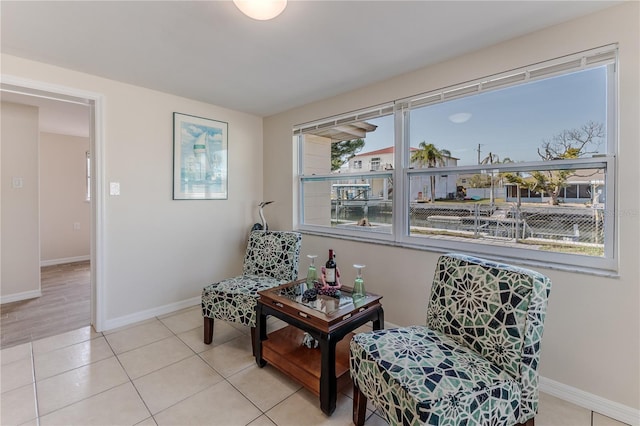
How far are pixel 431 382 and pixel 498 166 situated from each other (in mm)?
1653

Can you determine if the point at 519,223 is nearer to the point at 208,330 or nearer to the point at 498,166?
the point at 498,166

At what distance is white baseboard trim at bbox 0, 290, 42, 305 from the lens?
3.31 metres

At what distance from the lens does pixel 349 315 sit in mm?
1842

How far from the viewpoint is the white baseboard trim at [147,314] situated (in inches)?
107

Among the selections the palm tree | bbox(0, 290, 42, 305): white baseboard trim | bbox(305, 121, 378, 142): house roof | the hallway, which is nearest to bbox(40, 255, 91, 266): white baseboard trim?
the hallway

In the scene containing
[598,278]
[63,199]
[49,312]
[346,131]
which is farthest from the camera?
[63,199]

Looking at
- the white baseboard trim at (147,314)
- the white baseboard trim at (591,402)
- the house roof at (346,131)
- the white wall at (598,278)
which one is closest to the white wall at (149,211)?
the white baseboard trim at (147,314)

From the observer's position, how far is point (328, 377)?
1666mm

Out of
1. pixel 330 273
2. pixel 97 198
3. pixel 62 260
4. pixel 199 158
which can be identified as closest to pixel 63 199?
pixel 62 260

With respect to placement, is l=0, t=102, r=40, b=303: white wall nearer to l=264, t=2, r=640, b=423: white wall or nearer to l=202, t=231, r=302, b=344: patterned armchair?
l=202, t=231, r=302, b=344: patterned armchair

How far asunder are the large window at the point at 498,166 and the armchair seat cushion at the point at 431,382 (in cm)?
103

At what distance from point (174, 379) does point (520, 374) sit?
2067 millimetres

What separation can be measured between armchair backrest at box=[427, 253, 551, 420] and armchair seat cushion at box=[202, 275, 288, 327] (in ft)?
4.41

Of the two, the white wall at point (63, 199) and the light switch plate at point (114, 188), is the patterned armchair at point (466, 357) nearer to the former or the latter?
the light switch plate at point (114, 188)
